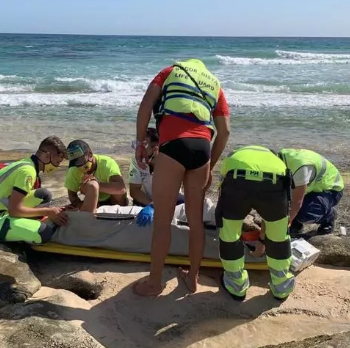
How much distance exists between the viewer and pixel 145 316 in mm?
3641

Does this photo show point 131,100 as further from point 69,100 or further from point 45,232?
point 45,232

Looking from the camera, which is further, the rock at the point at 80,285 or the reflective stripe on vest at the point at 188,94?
the rock at the point at 80,285

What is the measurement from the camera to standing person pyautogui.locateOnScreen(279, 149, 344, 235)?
14.3 feet

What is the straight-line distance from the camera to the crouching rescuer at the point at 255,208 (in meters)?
3.58

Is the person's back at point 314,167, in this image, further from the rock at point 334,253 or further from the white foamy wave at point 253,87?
the white foamy wave at point 253,87

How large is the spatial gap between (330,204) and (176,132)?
6.71ft

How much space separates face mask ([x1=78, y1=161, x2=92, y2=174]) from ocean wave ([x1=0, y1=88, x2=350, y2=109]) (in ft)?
34.9

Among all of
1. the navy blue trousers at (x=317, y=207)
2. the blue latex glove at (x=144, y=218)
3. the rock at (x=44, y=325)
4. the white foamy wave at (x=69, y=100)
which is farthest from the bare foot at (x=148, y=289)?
the white foamy wave at (x=69, y=100)

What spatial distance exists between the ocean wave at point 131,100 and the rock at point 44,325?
12033 millimetres

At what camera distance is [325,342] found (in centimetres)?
292

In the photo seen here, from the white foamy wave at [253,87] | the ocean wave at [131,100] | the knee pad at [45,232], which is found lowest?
the ocean wave at [131,100]

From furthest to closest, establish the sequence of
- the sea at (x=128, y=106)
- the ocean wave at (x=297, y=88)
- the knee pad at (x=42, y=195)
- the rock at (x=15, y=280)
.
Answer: the ocean wave at (x=297, y=88) < the sea at (x=128, y=106) < the knee pad at (x=42, y=195) < the rock at (x=15, y=280)

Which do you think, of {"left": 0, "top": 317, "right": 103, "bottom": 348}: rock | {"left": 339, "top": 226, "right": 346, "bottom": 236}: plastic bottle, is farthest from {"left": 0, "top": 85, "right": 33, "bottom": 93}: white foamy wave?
{"left": 0, "top": 317, "right": 103, "bottom": 348}: rock

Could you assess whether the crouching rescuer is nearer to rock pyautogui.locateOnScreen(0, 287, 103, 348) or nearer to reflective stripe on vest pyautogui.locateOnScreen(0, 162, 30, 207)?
rock pyautogui.locateOnScreen(0, 287, 103, 348)
